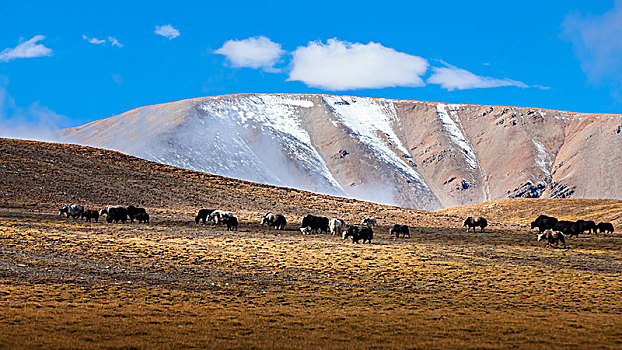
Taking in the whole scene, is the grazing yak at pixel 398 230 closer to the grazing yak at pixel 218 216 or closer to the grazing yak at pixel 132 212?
the grazing yak at pixel 218 216

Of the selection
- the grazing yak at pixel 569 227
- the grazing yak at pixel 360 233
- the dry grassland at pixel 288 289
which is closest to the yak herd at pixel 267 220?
the grazing yak at pixel 360 233

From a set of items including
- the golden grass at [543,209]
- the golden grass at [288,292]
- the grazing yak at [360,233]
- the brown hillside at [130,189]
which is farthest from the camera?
the golden grass at [543,209]

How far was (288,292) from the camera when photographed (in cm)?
2438

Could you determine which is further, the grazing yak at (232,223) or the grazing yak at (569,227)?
the grazing yak at (569,227)

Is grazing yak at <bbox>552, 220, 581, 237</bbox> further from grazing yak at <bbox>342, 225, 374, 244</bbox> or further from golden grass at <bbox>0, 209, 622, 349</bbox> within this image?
grazing yak at <bbox>342, 225, 374, 244</bbox>

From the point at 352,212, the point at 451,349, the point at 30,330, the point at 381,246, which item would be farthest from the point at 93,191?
the point at 451,349

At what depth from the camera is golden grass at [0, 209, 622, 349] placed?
16250mm

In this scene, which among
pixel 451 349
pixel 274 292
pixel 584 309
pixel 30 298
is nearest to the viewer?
pixel 451 349

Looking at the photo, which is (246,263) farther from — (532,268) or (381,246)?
(532,268)

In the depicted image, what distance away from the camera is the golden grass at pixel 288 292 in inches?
640

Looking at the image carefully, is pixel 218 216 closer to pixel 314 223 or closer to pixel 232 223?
pixel 232 223

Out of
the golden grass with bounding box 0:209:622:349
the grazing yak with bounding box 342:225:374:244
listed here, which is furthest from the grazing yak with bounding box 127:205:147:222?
the grazing yak with bounding box 342:225:374:244

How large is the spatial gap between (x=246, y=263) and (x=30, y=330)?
16.1 metres

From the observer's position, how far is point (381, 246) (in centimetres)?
4138
